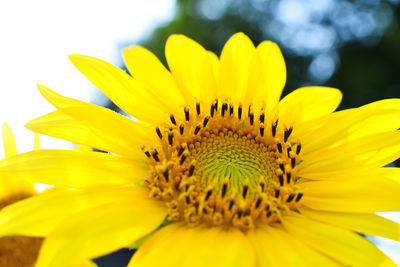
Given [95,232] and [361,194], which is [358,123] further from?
[95,232]

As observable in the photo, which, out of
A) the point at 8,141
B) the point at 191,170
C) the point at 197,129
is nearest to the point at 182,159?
the point at 191,170

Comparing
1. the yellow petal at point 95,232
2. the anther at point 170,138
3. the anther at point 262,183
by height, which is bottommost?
the yellow petal at point 95,232

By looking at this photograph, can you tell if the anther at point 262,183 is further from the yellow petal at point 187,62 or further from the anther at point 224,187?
the yellow petal at point 187,62

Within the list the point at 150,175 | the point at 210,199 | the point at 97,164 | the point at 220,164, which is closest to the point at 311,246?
the point at 210,199

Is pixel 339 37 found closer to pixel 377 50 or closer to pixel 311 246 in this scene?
pixel 377 50

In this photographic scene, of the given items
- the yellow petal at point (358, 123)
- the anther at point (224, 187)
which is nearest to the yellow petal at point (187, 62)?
the anther at point (224, 187)

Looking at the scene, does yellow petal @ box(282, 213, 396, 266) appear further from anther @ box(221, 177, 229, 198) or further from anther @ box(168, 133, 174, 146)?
anther @ box(168, 133, 174, 146)

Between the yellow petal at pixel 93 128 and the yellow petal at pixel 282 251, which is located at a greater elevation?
the yellow petal at pixel 93 128
